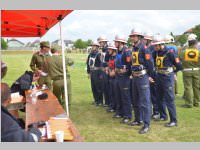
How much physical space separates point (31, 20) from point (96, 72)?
2957 mm

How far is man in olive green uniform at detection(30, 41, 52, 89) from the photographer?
8383mm

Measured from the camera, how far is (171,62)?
23.4 ft

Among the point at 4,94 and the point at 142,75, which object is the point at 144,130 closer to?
the point at 142,75

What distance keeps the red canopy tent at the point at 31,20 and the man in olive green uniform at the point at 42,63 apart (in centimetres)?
59

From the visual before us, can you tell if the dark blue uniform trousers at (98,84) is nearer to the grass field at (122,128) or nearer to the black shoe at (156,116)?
the grass field at (122,128)

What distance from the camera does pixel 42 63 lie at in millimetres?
8555

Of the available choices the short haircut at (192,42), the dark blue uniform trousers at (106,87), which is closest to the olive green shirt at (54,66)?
the dark blue uniform trousers at (106,87)

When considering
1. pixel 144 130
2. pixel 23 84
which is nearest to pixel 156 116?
pixel 144 130

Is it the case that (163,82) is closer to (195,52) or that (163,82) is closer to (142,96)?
(142,96)

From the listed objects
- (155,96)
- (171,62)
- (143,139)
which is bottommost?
(143,139)

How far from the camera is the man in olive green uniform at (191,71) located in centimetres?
925

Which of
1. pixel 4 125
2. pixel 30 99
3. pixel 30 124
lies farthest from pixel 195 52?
pixel 4 125

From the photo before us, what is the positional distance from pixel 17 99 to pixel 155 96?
11.6 ft

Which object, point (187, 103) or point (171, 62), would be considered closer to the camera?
point (171, 62)
